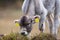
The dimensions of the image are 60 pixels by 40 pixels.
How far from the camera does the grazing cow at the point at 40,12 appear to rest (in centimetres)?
826

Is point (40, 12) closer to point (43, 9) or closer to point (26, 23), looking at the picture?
point (43, 9)

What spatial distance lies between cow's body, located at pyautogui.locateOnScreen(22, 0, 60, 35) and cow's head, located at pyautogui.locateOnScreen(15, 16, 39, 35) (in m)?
0.20

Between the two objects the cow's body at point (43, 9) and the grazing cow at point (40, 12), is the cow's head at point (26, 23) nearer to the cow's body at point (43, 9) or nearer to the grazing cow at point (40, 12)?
the grazing cow at point (40, 12)

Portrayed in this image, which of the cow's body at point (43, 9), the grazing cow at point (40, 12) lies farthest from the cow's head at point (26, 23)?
the cow's body at point (43, 9)

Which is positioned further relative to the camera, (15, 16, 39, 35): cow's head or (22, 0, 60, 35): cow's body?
(22, 0, 60, 35): cow's body

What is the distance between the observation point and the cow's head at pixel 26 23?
816 centimetres

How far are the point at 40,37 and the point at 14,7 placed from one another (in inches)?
404

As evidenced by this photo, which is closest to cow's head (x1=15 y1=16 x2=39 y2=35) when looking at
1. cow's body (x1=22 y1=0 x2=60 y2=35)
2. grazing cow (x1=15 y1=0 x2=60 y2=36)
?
grazing cow (x1=15 y1=0 x2=60 y2=36)

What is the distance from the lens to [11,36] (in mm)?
8805

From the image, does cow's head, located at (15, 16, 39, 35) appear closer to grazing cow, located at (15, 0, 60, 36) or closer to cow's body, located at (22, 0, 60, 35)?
grazing cow, located at (15, 0, 60, 36)

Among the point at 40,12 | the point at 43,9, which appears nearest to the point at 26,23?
the point at 40,12

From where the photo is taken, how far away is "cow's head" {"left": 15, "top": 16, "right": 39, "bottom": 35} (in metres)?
8.16

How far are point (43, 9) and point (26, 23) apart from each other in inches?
38.0

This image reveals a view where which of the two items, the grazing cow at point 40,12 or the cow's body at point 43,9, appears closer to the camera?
the grazing cow at point 40,12
